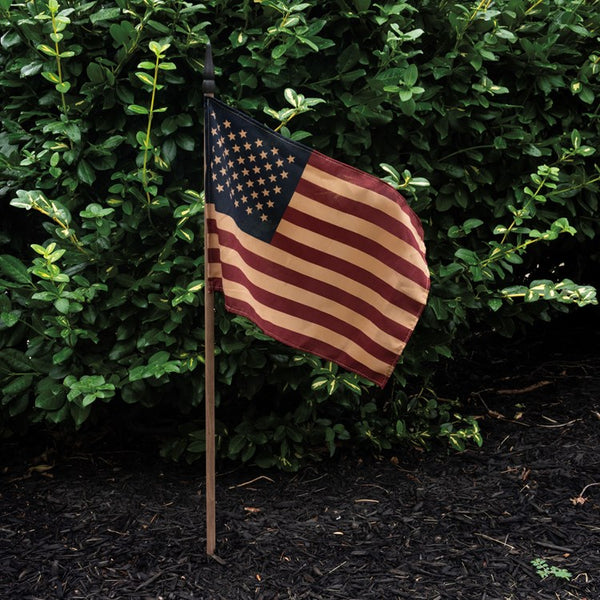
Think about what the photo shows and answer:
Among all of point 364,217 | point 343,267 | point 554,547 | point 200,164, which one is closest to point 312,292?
point 343,267

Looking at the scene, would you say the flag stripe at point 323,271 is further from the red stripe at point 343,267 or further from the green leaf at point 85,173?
the green leaf at point 85,173

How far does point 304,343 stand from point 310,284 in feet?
0.70

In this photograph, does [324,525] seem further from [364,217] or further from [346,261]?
[364,217]

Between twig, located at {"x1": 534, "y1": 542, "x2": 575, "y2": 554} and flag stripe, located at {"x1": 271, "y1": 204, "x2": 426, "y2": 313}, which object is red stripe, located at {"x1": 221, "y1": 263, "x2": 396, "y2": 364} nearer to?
flag stripe, located at {"x1": 271, "y1": 204, "x2": 426, "y2": 313}

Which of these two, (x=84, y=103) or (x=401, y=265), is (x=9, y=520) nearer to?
(x=84, y=103)

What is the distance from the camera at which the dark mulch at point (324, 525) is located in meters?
3.01

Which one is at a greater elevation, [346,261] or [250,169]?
[250,169]

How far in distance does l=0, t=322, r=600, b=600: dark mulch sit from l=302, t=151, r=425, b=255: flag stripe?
Answer: 1.38m

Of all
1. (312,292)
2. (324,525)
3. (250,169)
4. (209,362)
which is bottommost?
(324,525)

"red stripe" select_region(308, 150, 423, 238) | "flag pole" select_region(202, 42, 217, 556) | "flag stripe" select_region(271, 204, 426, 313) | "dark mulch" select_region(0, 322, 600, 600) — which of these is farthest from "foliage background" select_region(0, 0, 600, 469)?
"flag stripe" select_region(271, 204, 426, 313)

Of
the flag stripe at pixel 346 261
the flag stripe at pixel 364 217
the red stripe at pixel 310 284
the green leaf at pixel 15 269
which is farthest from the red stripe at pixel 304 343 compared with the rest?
the green leaf at pixel 15 269

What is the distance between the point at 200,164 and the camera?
3.48 meters

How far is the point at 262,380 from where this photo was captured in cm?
362

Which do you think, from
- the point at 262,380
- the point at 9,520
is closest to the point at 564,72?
the point at 262,380
